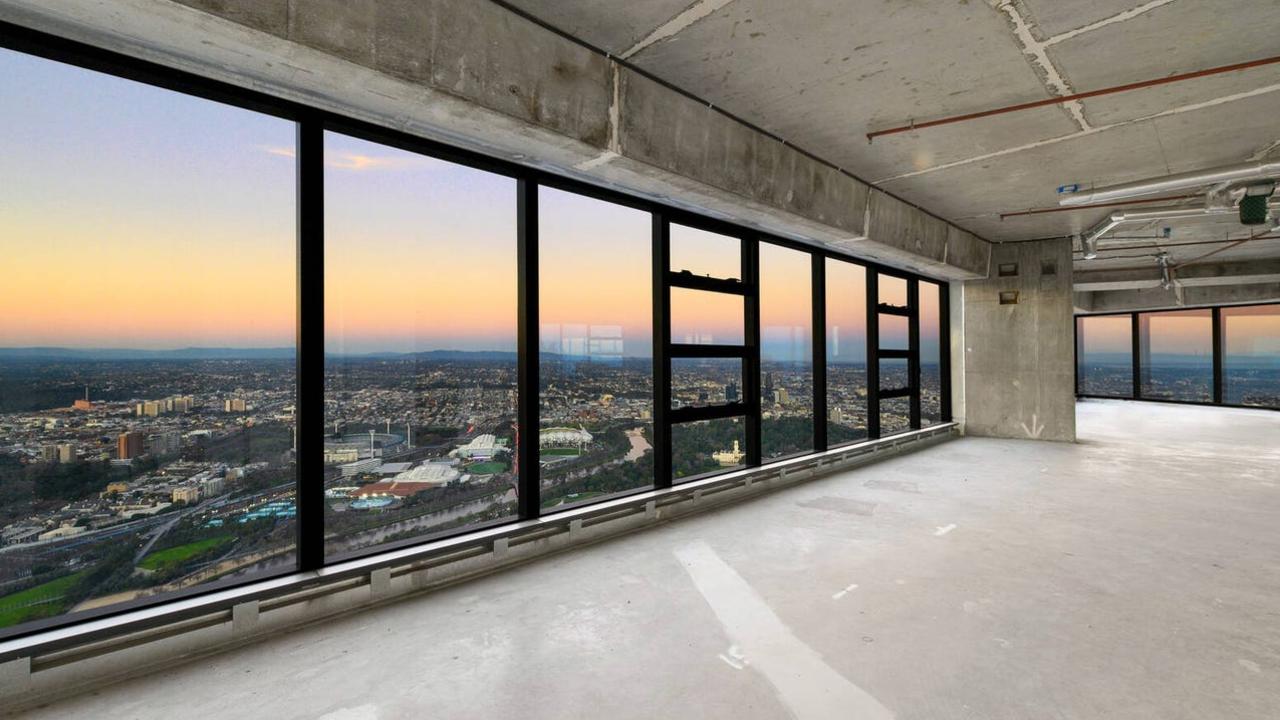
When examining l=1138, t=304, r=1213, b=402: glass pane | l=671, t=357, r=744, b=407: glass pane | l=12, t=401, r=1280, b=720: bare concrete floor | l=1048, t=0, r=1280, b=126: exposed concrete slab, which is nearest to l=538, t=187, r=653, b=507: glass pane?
l=671, t=357, r=744, b=407: glass pane

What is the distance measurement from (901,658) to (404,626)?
7.68ft

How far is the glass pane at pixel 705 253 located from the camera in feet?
15.6

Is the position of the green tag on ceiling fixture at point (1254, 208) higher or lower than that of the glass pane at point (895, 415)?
higher

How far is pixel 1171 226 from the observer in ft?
25.0

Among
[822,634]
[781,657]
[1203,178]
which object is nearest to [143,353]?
[781,657]

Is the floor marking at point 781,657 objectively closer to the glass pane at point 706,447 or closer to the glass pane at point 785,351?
the glass pane at point 706,447

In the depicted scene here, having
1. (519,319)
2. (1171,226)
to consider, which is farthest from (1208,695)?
(1171,226)

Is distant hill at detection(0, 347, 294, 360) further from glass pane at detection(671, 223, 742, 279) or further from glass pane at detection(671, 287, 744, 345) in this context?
glass pane at detection(671, 223, 742, 279)

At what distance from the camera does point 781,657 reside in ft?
7.69

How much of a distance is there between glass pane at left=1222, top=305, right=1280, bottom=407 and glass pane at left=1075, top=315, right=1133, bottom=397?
1.90m

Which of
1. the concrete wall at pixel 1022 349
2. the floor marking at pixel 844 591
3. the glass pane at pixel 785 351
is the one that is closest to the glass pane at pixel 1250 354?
the concrete wall at pixel 1022 349

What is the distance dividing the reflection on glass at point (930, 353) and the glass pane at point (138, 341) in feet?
28.2

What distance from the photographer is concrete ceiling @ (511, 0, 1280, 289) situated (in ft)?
Answer: 9.05

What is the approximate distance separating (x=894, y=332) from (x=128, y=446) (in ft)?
27.0
